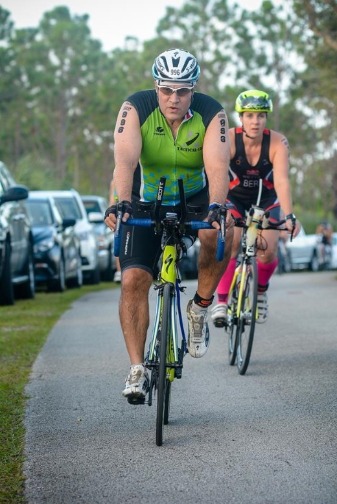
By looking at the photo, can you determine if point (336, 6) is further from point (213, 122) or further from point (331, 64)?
point (213, 122)

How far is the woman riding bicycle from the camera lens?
10.6 metres

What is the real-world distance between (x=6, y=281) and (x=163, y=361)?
10.4 m

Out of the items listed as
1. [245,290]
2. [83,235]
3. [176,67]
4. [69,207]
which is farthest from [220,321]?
[69,207]

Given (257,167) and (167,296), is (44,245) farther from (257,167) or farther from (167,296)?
(167,296)

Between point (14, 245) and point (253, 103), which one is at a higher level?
point (253, 103)

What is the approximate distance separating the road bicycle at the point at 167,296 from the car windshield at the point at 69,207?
18852 mm

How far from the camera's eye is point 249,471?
20.2ft

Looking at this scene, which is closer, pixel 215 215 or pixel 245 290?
pixel 215 215

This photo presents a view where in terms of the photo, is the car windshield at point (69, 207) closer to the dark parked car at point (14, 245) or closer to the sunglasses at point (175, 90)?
the dark parked car at point (14, 245)

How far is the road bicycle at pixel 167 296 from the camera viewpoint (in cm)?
698

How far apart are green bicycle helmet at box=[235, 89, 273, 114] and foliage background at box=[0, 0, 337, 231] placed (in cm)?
5200

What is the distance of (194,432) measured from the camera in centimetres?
729

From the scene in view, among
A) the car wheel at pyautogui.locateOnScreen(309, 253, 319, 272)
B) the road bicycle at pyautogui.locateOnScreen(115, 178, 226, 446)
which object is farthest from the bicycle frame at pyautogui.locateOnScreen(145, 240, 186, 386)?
the car wheel at pyautogui.locateOnScreen(309, 253, 319, 272)

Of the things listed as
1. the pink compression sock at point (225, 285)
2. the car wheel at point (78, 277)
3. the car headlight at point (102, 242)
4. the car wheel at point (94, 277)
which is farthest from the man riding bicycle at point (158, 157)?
the car headlight at point (102, 242)
